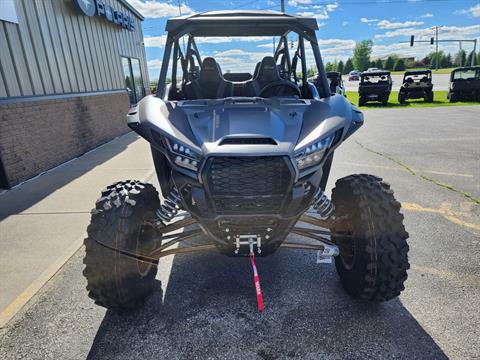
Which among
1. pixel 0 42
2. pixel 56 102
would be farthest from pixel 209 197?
pixel 56 102

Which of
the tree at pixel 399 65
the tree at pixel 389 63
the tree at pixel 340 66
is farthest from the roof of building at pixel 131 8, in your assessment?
the tree at pixel 340 66

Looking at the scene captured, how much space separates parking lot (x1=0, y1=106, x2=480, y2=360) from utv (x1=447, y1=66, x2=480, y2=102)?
1781cm

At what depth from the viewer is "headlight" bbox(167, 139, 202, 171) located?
225cm

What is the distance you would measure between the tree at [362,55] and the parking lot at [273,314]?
394 ft

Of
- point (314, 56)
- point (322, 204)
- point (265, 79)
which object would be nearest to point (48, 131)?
point (265, 79)

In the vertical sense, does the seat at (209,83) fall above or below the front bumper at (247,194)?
above

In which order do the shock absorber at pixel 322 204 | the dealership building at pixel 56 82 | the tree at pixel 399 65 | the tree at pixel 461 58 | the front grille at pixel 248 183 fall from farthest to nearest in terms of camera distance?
the tree at pixel 399 65 < the tree at pixel 461 58 < the dealership building at pixel 56 82 < the shock absorber at pixel 322 204 < the front grille at pixel 248 183

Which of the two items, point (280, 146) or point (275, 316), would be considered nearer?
point (280, 146)

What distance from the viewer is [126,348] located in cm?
239

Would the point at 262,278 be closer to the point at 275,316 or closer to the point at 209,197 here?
the point at 275,316

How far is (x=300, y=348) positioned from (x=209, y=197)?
1200 millimetres

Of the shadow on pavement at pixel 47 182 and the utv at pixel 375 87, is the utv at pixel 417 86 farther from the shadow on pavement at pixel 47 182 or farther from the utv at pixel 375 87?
the shadow on pavement at pixel 47 182

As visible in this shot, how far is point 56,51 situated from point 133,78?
22.7 feet

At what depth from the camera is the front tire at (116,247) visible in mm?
2438
